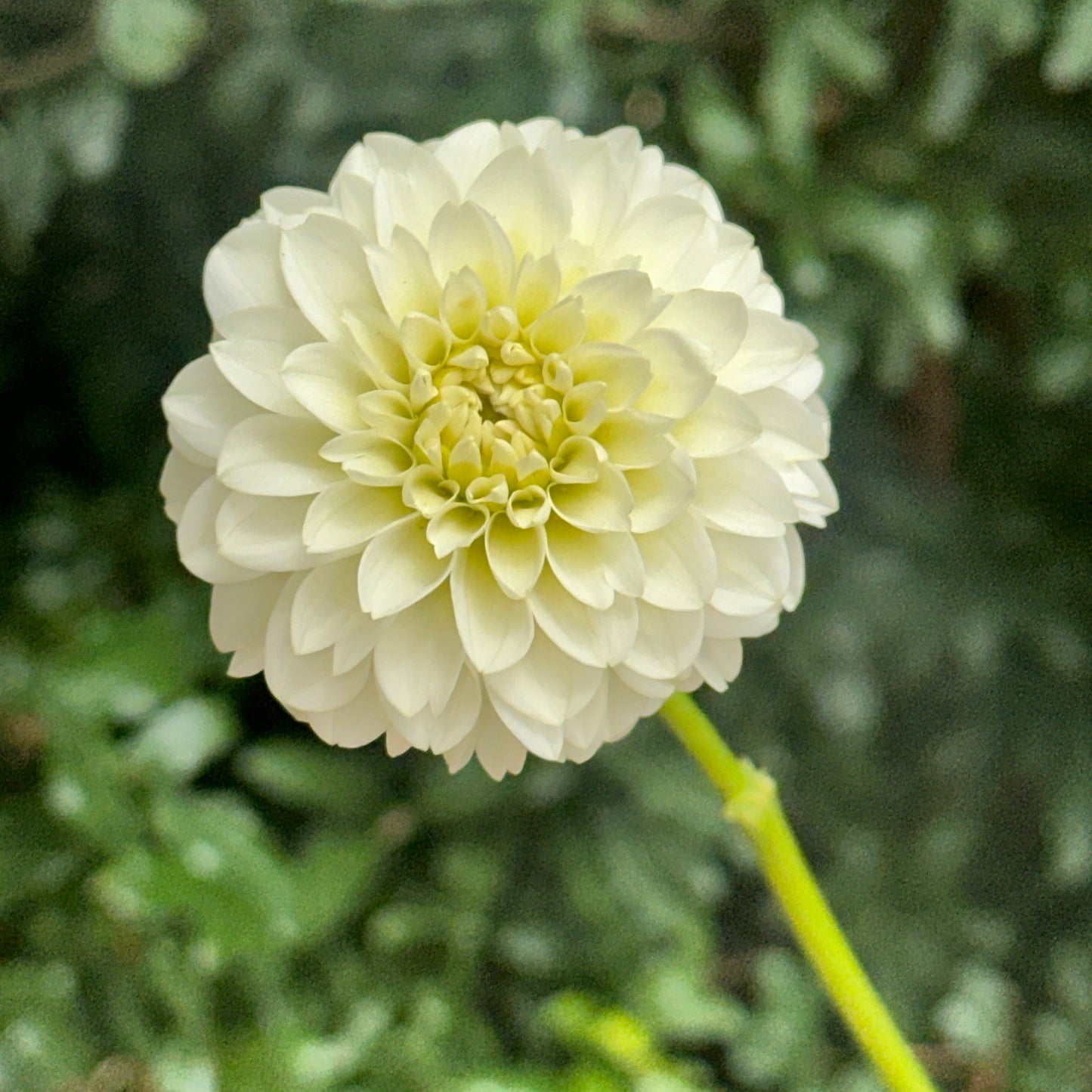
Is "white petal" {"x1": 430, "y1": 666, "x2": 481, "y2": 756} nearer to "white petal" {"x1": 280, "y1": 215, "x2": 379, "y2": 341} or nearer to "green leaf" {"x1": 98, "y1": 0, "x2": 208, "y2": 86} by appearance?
"white petal" {"x1": 280, "y1": 215, "x2": 379, "y2": 341}

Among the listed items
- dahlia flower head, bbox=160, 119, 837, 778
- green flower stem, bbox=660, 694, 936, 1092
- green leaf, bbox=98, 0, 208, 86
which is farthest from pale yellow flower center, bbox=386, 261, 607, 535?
green leaf, bbox=98, 0, 208, 86

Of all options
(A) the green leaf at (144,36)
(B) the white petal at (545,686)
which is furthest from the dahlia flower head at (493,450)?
(A) the green leaf at (144,36)

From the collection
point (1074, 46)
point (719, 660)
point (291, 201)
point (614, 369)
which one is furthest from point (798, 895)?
point (1074, 46)

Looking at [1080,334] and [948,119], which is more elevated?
[948,119]

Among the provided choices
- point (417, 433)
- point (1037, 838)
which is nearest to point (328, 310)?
point (417, 433)

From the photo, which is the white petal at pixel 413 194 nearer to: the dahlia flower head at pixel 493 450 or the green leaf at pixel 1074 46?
the dahlia flower head at pixel 493 450

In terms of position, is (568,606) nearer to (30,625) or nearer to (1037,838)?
(30,625)

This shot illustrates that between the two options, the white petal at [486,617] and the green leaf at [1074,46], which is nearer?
the white petal at [486,617]
